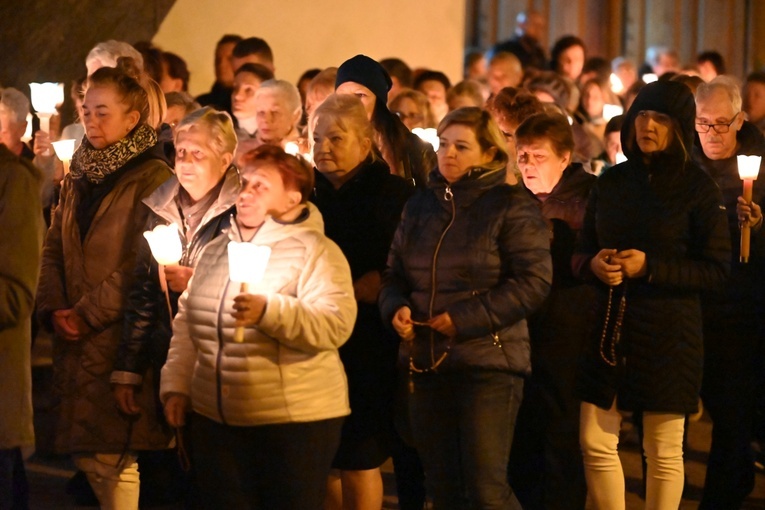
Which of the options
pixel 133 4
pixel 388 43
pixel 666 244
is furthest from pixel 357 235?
pixel 388 43

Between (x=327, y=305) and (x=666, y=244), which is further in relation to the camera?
(x=666, y=244)

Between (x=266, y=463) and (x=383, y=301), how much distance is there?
0.85m

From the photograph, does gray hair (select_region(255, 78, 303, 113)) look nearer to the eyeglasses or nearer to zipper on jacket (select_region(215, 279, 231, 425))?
the eyeglasses

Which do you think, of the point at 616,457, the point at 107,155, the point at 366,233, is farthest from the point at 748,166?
the point at 107,155

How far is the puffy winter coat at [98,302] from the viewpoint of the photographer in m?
5.64

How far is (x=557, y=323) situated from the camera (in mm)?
6039

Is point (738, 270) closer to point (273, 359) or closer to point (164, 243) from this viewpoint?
point (273, 359)

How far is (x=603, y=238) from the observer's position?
5.88 m

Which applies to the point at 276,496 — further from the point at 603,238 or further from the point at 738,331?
the point at 738,331

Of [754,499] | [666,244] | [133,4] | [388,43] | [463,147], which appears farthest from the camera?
[388,43]

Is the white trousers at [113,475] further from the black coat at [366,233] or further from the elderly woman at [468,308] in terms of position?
the elderly woman at [468,308]

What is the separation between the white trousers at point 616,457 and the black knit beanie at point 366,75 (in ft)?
5.90

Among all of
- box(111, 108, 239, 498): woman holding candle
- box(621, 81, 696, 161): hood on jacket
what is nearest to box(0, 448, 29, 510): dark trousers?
box(111, 108, 239, 498): woman holding candle

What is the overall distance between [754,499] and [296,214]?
362 cm
